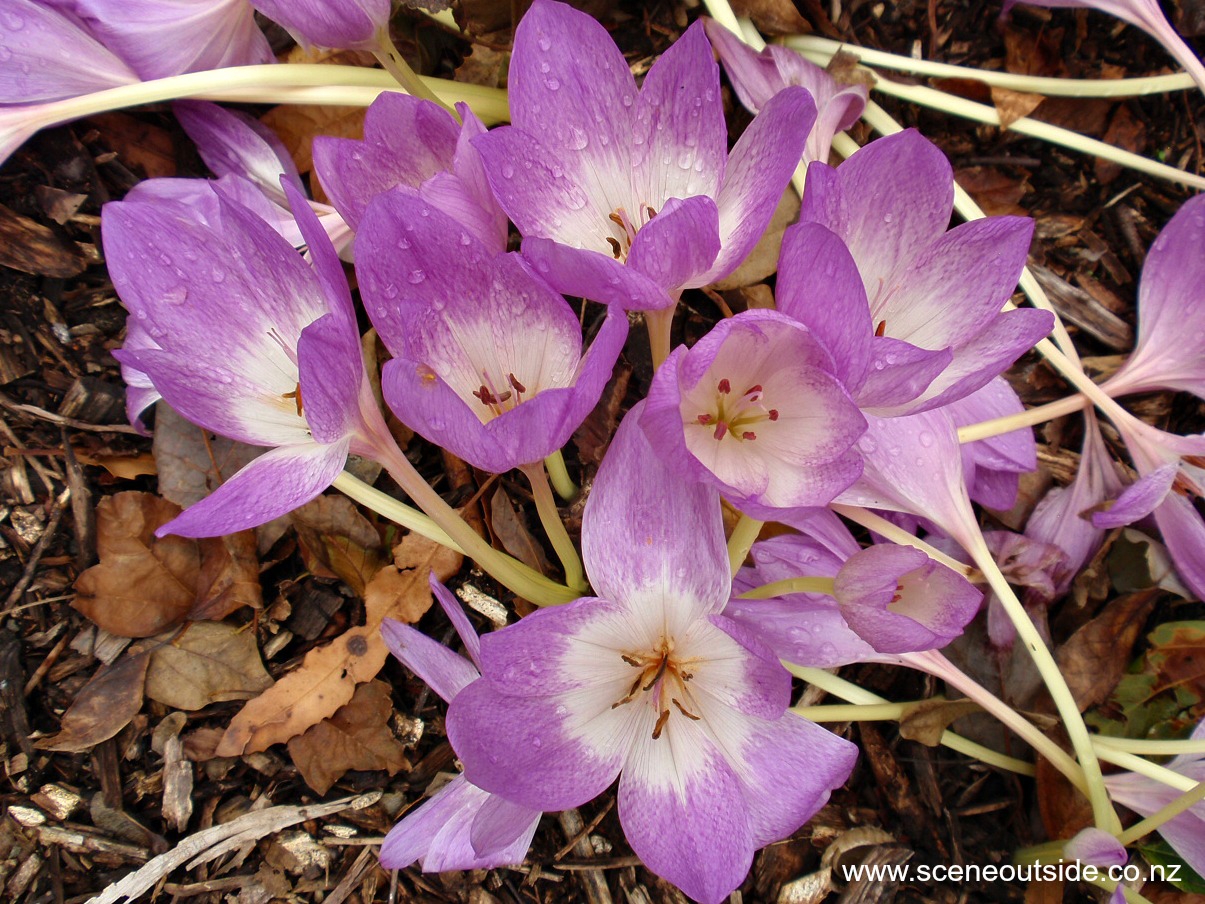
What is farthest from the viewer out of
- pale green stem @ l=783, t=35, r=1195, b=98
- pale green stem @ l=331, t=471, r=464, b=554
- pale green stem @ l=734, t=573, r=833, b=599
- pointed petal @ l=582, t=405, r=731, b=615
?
pale green stem @ l=783, t=35, r=1195, b=98

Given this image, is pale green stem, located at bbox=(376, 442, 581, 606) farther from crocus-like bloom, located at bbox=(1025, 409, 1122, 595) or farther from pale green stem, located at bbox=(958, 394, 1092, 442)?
crocus-like bloom, located at bbox=(1025, 409, 1122, 595)

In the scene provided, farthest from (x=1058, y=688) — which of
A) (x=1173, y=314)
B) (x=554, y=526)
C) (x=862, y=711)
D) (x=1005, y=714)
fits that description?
(x=554, y=526)

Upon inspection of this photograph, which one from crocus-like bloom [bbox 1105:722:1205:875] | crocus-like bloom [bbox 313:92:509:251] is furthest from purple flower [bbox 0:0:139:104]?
crocus-like bloom [bbox 1105:722:1205:875]

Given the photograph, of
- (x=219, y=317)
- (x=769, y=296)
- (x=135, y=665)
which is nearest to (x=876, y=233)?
(x=769, y=296)

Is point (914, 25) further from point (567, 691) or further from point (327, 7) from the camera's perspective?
point (567, 691)

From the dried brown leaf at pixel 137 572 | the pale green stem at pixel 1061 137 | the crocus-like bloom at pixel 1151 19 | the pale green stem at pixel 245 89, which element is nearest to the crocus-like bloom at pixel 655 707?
the dried brown leaf at pixel 137 572

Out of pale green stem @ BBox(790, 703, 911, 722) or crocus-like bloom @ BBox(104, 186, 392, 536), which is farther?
pale green stem @ BBox(790, 703, 911, 722)
